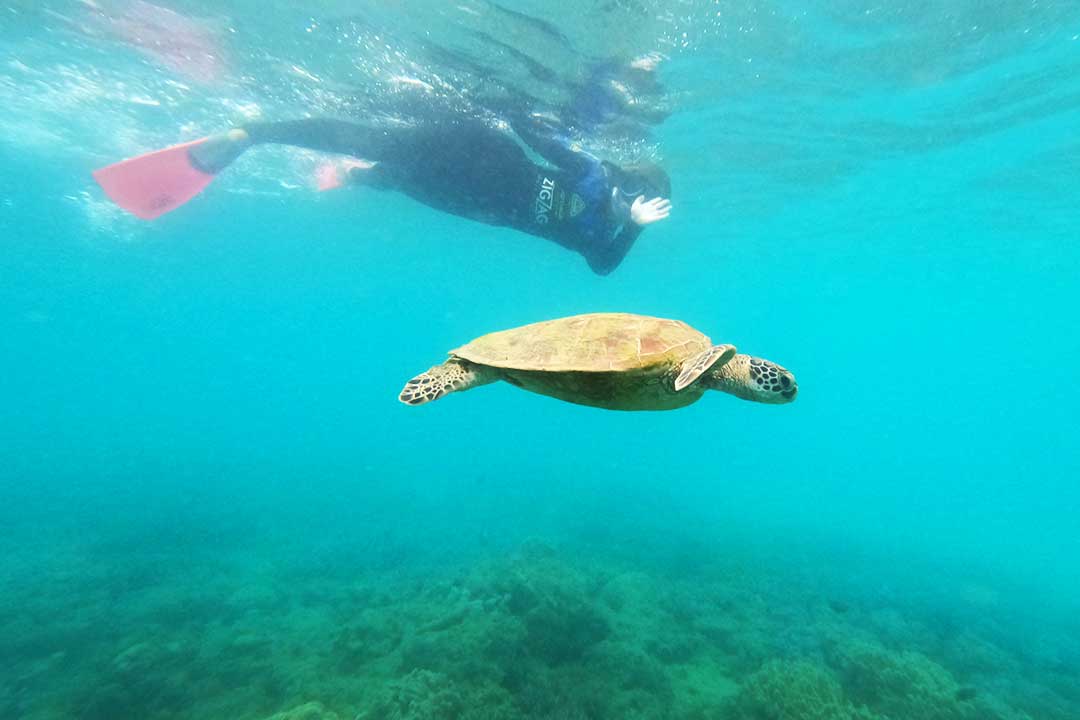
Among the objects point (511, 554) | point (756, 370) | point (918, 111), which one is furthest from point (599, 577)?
point (918, 111)

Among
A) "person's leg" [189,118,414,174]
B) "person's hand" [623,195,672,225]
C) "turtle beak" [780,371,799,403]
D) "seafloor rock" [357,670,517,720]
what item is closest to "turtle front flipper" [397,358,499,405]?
"turtle beak" [780,371,799,403]

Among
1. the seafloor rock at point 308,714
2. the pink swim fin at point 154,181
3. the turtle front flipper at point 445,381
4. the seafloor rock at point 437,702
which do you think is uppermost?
the pink swim fin at point 154,181

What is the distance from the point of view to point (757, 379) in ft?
13.3

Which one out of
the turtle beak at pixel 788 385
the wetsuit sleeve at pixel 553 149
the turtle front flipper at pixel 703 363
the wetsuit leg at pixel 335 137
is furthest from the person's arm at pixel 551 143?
the turtle front flipper at pixel 703 363

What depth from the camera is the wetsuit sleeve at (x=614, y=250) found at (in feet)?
35.1

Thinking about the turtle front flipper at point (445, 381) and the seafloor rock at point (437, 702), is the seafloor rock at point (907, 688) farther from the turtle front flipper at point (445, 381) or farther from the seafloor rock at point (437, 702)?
the turtle front flipper at point (445, 381)

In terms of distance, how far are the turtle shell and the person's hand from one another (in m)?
5.90

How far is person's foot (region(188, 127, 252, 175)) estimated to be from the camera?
39.2 ft

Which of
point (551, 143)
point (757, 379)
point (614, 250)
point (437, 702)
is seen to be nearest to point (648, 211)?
point (614, 250)

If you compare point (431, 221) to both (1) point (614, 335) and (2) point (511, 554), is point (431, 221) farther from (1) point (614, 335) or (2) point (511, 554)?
(1) point (614, 335)

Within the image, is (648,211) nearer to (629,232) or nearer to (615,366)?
(629,232)

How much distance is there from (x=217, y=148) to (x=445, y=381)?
38.8 ft

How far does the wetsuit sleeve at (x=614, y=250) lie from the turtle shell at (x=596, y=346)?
6.34m

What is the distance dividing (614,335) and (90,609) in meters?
13.7
